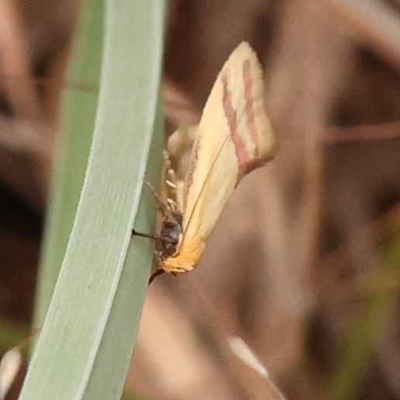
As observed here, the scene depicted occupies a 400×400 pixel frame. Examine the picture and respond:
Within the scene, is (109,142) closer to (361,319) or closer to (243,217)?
(361,319)

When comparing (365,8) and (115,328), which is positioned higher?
(365,8)

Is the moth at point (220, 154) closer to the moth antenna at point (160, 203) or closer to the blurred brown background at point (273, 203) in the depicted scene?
the moth antenna at point (160, 203)

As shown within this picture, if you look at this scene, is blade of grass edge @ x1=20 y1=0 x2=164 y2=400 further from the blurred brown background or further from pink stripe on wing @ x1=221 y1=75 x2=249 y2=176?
Result: the blurred brown background

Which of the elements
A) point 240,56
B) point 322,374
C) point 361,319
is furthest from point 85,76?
point 322,374

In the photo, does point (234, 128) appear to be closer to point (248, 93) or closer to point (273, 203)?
point (248, 93)

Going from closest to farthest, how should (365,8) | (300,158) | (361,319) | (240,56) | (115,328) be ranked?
(115,328) → (240,56) → (365,8) → (361,319) → (300,158)

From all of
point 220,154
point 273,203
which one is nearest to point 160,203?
point 220,154

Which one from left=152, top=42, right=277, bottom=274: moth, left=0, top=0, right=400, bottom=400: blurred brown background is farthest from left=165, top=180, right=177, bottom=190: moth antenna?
left=0, top=0, right=400, bottom=400: blurred brown background

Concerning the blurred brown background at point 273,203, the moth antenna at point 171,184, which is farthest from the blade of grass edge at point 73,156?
the blurred brown background at point 273,203
